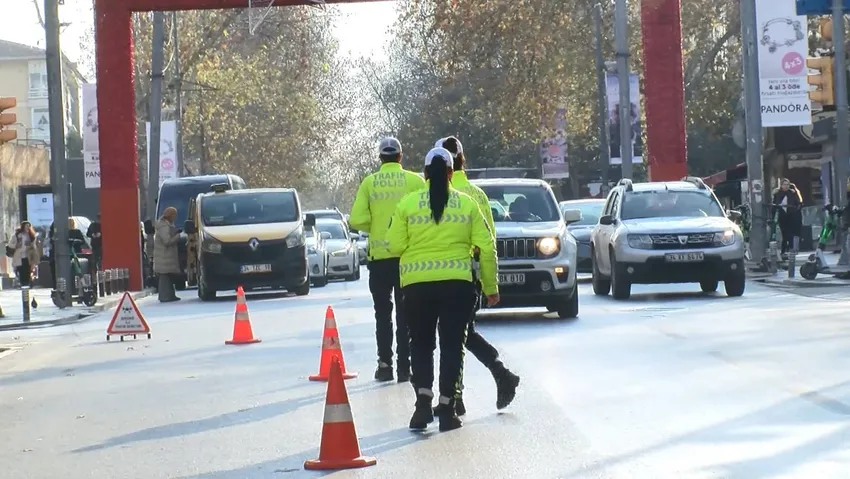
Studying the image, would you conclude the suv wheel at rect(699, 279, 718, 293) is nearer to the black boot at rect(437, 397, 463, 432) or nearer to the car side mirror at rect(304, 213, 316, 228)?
the car side mirror at rect(304, 213, 316, 228)

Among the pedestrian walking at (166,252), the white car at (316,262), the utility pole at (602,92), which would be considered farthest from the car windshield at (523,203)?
the utility pole at (602,92)

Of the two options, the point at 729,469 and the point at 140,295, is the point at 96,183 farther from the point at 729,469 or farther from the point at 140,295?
the point at 729,469

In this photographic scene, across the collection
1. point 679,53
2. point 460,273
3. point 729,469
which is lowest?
point 729,469

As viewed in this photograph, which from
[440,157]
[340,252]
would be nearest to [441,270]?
[440,157]

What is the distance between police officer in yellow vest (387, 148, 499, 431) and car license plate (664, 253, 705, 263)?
502 inches

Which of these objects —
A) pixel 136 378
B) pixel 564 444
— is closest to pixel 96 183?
pixel 136 378

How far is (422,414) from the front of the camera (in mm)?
10461

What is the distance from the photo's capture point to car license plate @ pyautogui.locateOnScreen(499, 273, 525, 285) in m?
19.9

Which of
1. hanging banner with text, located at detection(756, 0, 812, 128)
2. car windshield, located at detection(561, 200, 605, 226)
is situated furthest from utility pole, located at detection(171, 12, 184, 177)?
hanging banner with text, located at detection(756, 0, 812, 128)

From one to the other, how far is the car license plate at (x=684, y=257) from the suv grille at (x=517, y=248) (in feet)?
11.7

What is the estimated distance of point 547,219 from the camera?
2088 cm

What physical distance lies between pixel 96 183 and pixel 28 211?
34.4 ft

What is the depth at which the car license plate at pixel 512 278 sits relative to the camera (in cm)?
1992

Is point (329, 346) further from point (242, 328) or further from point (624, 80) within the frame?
point (624, 80)
